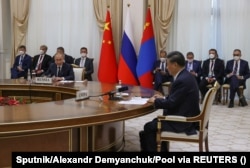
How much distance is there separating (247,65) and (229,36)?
102 centimetres

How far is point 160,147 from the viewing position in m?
3.56

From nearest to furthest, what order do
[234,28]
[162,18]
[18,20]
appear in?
[234,28], [162,18], [18,20]

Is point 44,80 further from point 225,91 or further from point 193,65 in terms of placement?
point 225,91

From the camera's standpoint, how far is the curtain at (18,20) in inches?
372

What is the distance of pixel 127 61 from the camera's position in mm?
8297

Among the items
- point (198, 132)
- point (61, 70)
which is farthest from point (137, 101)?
point (61, 70)

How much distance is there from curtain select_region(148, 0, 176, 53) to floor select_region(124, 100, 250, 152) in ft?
7.15

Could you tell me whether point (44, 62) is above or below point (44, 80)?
above

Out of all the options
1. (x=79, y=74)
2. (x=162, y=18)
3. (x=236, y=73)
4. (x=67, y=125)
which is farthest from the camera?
(x=162, y=18)

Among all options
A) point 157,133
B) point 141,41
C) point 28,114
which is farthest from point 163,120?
point 141,41

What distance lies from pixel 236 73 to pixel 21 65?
5.22 metres

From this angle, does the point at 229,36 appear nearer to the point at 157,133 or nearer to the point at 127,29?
the point at 127,29

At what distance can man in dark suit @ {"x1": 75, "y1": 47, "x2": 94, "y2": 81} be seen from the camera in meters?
8.61

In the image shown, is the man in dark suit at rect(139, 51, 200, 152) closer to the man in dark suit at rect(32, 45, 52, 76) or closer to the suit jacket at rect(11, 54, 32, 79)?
the man in dark suit at rect(32, 45, 52, 76)
